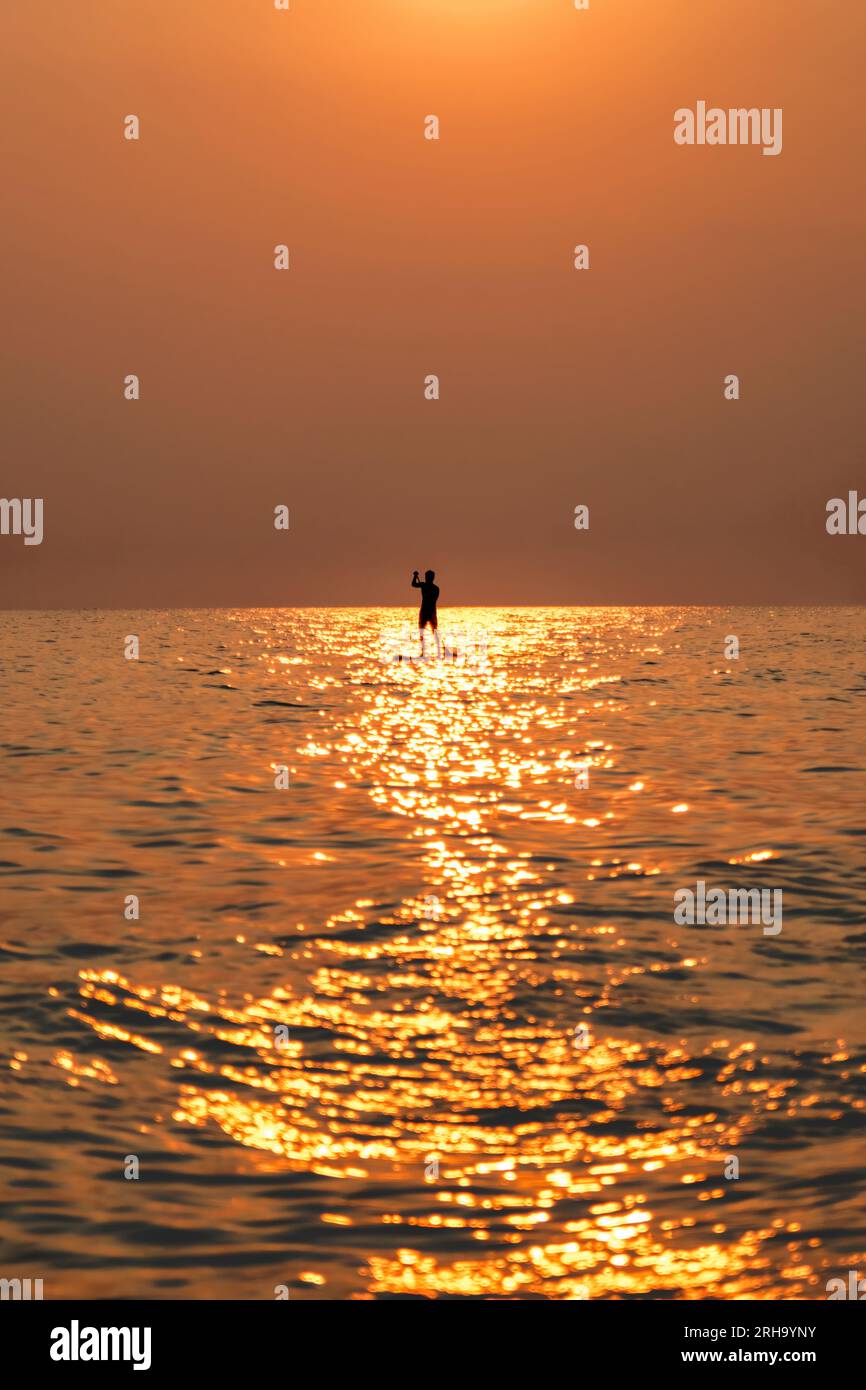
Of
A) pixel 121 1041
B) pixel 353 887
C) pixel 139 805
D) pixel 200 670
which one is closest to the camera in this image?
pixel 121 1041

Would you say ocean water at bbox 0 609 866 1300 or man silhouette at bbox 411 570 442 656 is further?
man silhouette at bbox 411 570 442 656

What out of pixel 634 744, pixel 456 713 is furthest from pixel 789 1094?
pixel 456 713

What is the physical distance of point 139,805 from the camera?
50.9 feet

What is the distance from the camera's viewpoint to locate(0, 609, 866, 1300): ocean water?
5164 mm

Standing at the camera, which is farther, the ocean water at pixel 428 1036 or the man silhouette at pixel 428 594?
the man silhouette at pixel 428 594

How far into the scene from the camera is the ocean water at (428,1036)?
16.9 ft

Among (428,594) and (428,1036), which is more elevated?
(428,594)

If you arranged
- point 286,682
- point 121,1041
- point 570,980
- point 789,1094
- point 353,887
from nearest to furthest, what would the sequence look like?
point 789,1094
point 121,1041
point 570,980
point 353,887
point 286,682

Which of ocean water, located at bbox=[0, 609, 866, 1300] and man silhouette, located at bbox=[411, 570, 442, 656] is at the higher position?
man silhouette, located at bbox=[411, 570, 442, 656]

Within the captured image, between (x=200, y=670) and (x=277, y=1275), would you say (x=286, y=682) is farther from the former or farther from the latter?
(x=277, y=1275)

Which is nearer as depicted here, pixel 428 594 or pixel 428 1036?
pixel 428 1036

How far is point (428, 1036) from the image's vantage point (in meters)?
7.48

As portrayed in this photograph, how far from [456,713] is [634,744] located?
706 cm

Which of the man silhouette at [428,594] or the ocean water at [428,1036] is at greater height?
the man silhouette at [428,594]
